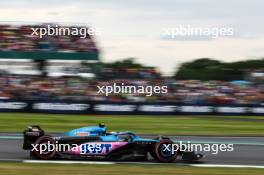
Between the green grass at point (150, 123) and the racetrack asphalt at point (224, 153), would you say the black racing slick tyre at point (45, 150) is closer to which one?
the racetrack asphalt at point (224, 153)

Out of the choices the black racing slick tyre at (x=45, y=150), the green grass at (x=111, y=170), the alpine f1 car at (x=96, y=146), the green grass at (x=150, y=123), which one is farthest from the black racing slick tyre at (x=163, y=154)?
the green grass at (x=150, y=123)

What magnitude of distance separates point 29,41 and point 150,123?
1407 cm

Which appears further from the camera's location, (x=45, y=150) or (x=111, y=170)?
(x=45, y=150)

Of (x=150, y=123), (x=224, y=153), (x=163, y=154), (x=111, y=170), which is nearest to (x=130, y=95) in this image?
(x=150, y=123)

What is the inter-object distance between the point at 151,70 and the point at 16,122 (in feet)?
35.2

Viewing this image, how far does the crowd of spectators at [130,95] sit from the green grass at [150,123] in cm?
149

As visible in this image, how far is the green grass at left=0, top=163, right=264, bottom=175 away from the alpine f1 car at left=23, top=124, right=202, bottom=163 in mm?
564

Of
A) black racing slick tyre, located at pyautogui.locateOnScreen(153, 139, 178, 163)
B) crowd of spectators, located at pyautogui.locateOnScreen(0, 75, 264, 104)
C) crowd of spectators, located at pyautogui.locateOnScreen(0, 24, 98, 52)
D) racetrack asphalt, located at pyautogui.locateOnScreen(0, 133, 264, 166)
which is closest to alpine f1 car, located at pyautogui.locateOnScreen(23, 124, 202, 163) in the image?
black racing slick tyre, located at pyautogui.locateOnScreen(153, 139, 178, 163)

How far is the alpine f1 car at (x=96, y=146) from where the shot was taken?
9891 mm

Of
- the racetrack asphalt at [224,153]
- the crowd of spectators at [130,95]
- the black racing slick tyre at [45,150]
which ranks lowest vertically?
the racetrack asphalt at [224,153]

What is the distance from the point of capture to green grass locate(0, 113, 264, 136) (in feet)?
58.9

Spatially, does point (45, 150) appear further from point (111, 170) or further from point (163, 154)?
point (163, 154)

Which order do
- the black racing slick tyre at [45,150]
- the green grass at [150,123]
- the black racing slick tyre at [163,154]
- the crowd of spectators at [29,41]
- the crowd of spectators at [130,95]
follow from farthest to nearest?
the crowd of spectators at [29,41], the crowd of spectators at [130,95], the green grass at [150,123], the black racing slick tyre at [163,154], the black racing slick tyre at [45,150]

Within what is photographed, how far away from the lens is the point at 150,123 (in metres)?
20.6
